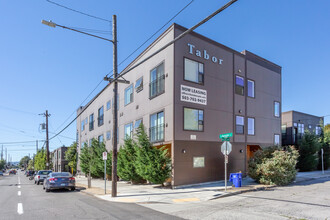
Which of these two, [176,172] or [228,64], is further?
[228,64]

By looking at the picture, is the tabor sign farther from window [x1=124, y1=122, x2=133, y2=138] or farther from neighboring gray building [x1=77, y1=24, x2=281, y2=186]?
window [x1=124, y1=122, x2=133, y2=138]

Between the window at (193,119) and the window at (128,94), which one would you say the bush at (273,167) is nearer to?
the window at (193,119)

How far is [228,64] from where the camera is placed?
20.2 metres

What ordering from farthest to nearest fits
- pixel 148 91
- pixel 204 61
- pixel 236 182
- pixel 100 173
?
1. pixel 100 173
2. pixel 148 91
3. pixel 204 61
4. pixel 236 182

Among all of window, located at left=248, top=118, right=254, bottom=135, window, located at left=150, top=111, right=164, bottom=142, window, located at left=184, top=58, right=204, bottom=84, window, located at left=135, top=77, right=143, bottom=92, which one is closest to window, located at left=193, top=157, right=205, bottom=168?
window, located at left=150, top=111, right=164, bottom=142

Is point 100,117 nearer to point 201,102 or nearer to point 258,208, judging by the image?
point 201,102

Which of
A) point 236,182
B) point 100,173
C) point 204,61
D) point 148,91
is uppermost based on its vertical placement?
point 204,61

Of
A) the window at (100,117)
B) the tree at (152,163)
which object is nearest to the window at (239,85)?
the tree at (152,163)

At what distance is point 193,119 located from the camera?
1739cm

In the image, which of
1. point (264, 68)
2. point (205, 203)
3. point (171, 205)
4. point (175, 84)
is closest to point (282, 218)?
point (205, 203)

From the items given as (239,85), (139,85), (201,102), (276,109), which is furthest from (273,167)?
(139,85)

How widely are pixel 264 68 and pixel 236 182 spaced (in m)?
12.5

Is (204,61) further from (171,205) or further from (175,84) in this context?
(171,205)

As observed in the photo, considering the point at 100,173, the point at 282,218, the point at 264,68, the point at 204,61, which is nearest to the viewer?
the point at 282,218
